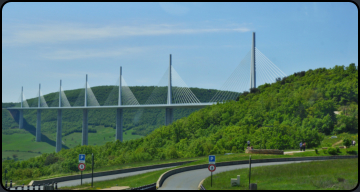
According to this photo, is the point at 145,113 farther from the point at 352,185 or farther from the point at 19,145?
the point at 352,185

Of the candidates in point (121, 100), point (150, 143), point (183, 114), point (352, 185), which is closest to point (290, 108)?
point (150, 143)

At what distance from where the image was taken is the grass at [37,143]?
98613mm

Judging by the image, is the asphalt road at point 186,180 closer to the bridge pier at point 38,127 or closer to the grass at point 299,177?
the grass at point 299,177

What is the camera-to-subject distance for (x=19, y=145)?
107625 mm

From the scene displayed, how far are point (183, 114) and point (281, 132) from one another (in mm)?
76118

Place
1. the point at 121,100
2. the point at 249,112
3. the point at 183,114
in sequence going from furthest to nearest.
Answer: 1. the point at 183,114
2. the point at 121,100
3. the point at 249,112

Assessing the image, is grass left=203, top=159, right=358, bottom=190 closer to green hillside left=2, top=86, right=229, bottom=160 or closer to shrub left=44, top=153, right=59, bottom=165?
shrub left=44, top=153, right=59, bottom=165

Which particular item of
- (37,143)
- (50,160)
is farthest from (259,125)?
(37,143)

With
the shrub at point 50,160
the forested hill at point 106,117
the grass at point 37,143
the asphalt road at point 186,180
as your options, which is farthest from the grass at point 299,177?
the forested hill at point 106,117

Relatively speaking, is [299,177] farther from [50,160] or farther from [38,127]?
[38,127]

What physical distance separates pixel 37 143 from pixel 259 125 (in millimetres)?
78405

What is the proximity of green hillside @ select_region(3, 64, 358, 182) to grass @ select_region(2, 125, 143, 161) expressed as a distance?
144 feet

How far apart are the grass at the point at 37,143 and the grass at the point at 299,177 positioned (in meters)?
80.4

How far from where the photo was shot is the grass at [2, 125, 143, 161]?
9861 centimetres
